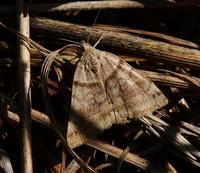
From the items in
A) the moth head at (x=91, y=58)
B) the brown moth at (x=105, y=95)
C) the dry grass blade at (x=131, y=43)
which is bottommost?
the brown moth at (x=105, y=95)

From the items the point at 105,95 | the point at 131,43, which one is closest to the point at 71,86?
the point at 105,95

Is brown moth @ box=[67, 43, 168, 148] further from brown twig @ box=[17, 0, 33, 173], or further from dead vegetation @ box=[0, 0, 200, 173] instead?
A: brown twig @ box=[17, 0, 33, 173]

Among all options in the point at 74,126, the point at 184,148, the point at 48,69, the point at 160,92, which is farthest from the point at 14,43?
the point at 184,148

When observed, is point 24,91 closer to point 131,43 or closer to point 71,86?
point 71,86

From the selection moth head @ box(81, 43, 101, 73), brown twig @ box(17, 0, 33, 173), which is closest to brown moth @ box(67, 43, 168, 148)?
moth head @ box(81, 43, 101, 73)

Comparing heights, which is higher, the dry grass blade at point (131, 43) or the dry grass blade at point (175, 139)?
the dry grass blade at point (131, 43)

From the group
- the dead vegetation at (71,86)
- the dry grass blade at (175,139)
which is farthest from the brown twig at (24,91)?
the dry grass blade at (175,139)

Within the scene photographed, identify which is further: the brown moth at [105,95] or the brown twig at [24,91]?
the brown moth at [105,95]

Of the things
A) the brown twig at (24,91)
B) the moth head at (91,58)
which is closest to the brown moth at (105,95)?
the moth head at (91,58)

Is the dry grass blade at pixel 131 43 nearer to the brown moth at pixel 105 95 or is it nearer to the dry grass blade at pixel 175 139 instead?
the brown moth at pixel 105 95
